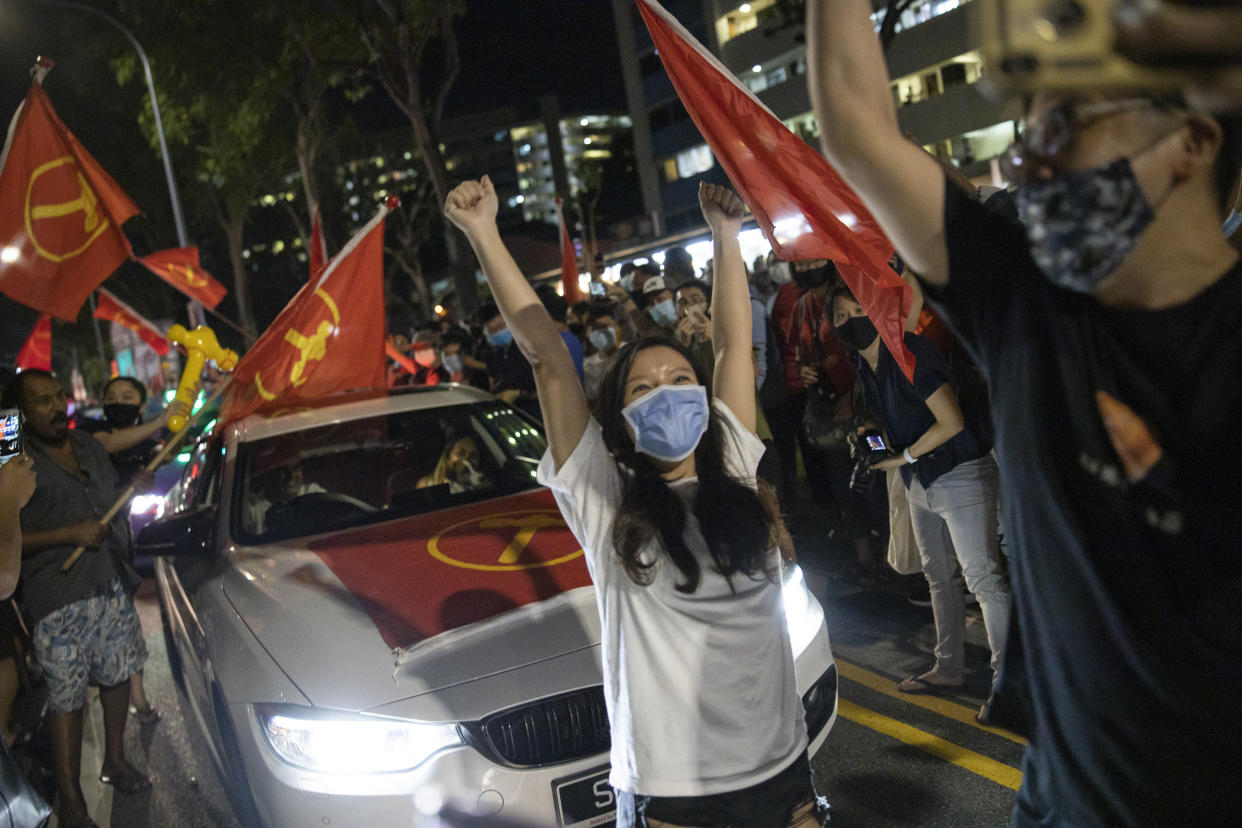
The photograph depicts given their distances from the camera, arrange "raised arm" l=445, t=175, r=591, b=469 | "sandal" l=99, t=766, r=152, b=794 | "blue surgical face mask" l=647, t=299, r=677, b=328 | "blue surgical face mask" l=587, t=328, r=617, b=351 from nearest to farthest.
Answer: "raised arm" l=445, t=175, r=591, b=469 → "sandal" l=99, t=766, r=152, b=794 → "blue surgical face mask" l=647, t=299, r=677, b=328 → "blue surgical face mask" l=587, t=328, r=617, b=351

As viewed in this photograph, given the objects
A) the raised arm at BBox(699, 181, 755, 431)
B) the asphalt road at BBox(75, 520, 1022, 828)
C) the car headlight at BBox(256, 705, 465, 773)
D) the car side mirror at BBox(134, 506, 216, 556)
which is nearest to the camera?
the raised arm at BBox(699, 181, 755, 431)

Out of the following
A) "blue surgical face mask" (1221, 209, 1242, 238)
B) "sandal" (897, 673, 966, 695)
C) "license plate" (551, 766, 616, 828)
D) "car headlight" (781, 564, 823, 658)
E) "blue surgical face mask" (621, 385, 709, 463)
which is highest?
"blue surgical face mask" (621, 385, 709, 463)

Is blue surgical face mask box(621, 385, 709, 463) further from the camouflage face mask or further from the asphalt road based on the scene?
the asphalt road

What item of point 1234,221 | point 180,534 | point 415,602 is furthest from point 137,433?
point 1234,221

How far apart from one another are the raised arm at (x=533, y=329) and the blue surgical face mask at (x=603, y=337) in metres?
5.64

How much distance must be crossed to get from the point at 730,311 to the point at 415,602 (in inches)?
63.8

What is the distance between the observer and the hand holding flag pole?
4.79 metres

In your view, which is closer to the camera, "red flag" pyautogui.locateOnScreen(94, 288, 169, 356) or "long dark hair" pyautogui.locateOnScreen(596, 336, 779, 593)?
"long dark hair" pyautogui.locateOnScreen(596, 336, 779, 593)

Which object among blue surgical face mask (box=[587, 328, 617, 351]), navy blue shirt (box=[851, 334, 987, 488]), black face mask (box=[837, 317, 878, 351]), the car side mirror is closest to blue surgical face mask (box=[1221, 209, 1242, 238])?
navy blue shirt (box=[851, 334, 987, 488])

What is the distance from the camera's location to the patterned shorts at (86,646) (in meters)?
4.51

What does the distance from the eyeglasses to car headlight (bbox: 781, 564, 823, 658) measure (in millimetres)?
2334

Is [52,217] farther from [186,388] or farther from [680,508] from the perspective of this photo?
[680,508]

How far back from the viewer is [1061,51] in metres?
0.92

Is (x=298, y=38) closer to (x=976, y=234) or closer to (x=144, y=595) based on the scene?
(x=144, y=595)
